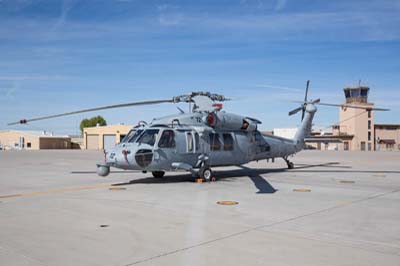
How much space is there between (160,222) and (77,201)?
3918 millimetres

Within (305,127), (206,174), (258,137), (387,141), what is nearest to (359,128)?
(387,141)

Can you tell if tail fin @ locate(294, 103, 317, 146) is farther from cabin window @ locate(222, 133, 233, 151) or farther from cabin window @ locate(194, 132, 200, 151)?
cabin window @ locate(194, 132, 200, 151)

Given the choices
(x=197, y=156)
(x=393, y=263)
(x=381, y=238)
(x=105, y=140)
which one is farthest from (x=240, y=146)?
(x=105, y=140)

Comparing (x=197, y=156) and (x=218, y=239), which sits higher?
(x=197, y=156)

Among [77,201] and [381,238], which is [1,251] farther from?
[381,238]

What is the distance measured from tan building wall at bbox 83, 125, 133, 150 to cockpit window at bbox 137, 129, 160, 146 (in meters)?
59.9

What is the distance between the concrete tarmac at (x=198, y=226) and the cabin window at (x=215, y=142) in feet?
11.0

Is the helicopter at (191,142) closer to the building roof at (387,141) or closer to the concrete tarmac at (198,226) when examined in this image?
the concrete tarmac at (198,226)

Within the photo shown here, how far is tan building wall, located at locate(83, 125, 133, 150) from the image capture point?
250ft

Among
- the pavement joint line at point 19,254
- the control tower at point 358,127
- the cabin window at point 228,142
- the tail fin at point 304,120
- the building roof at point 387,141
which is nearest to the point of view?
the pavement joint line at point 19,254

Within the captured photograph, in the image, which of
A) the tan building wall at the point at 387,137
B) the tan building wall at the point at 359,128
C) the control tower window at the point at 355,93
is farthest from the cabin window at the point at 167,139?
the tan building wall at the point at 387,137

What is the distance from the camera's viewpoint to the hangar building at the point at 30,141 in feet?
291

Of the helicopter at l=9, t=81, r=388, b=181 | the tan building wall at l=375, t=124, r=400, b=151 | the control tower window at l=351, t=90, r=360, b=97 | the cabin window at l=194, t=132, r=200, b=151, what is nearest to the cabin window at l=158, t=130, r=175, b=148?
the helicopter at l=9, t=81, r=388, b=181

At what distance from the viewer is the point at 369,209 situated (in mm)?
10070
